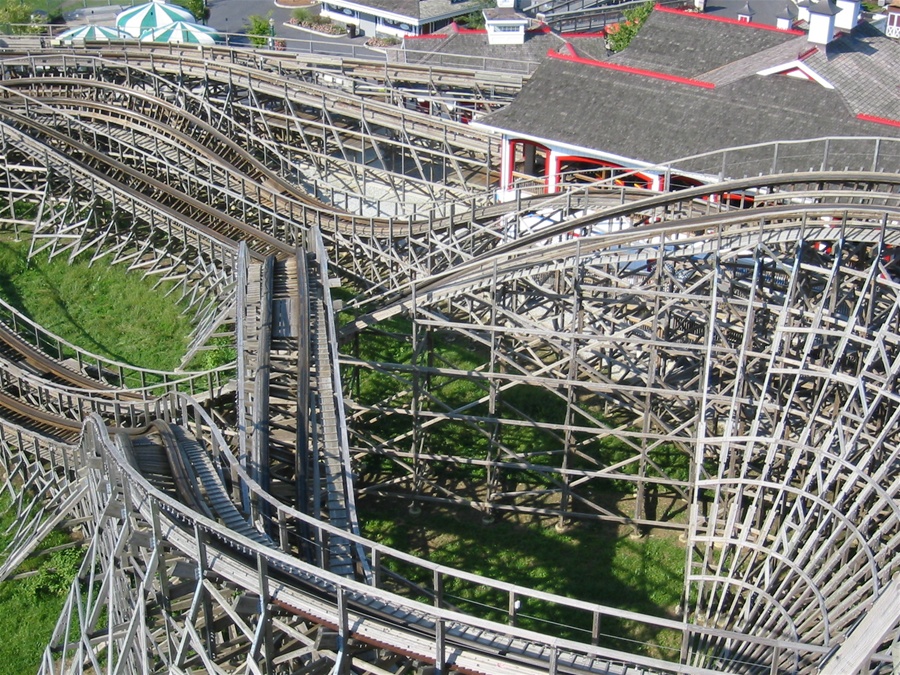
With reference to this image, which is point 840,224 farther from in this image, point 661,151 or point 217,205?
point 217,205

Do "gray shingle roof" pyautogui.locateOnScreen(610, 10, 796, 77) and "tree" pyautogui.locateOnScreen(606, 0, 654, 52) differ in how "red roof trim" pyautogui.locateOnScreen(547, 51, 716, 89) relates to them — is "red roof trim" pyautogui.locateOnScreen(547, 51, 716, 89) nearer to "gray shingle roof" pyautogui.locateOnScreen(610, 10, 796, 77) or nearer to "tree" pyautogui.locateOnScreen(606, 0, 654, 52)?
"gray shingle roof" pyautogui.locateOnScreen(610, 10, 796, 77)

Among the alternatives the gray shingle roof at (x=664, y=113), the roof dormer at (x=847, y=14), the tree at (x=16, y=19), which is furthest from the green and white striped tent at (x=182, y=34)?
the roof dormer at (x=847, y=14)

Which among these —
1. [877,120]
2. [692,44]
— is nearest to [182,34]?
[692,44]

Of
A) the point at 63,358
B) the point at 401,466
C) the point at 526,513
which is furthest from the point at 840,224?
the point at 63,358

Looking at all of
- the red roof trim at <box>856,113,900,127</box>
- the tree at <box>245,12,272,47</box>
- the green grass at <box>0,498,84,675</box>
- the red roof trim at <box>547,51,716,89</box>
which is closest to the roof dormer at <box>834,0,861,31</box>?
the red roof trim at <box>547,51,716,89</box>

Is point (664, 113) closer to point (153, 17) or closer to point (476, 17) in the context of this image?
point (476, 17)

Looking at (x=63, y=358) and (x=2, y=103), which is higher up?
(x=2, y=103)
